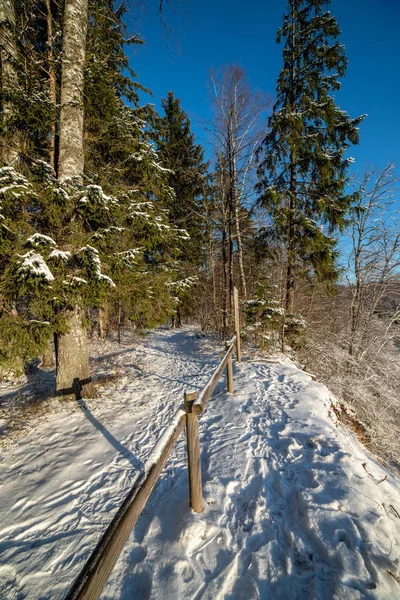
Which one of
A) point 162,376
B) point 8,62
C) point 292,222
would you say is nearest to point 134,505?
point 162,376

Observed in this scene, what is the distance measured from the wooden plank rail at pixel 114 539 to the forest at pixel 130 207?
3021mm

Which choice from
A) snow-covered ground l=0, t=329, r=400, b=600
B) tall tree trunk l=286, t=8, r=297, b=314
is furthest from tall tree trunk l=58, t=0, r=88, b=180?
tall tree trunk l=286, t=8, r=297, b=314

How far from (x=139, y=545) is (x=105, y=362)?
265 inches

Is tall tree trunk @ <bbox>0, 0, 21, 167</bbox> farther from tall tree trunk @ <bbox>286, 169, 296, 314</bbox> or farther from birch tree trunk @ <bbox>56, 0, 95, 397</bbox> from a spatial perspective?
tall tree trunk @ <bbox>286, 169, 296, 314</bbox>

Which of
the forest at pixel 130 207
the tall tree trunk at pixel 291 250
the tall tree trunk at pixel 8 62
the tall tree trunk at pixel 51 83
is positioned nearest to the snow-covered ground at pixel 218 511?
the forest at pixel 130 207

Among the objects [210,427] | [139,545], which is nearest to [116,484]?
[139,545]

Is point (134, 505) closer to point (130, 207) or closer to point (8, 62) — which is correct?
point (130, 207)

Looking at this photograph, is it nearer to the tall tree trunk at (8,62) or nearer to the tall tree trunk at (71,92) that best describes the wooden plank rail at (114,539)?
the tall tree trunk at (71,92)

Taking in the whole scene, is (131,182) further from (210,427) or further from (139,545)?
(139,545)

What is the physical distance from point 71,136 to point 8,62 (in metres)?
1.69

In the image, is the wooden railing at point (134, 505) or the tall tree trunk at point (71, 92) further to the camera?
the tall tree trunk at point (71, 92)

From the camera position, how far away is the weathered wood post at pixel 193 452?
2.31 meters

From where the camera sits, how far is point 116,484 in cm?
298

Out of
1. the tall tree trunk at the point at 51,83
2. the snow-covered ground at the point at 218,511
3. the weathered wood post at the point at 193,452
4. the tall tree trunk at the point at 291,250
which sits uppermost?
the tall tree trunk at the point at 51,83
